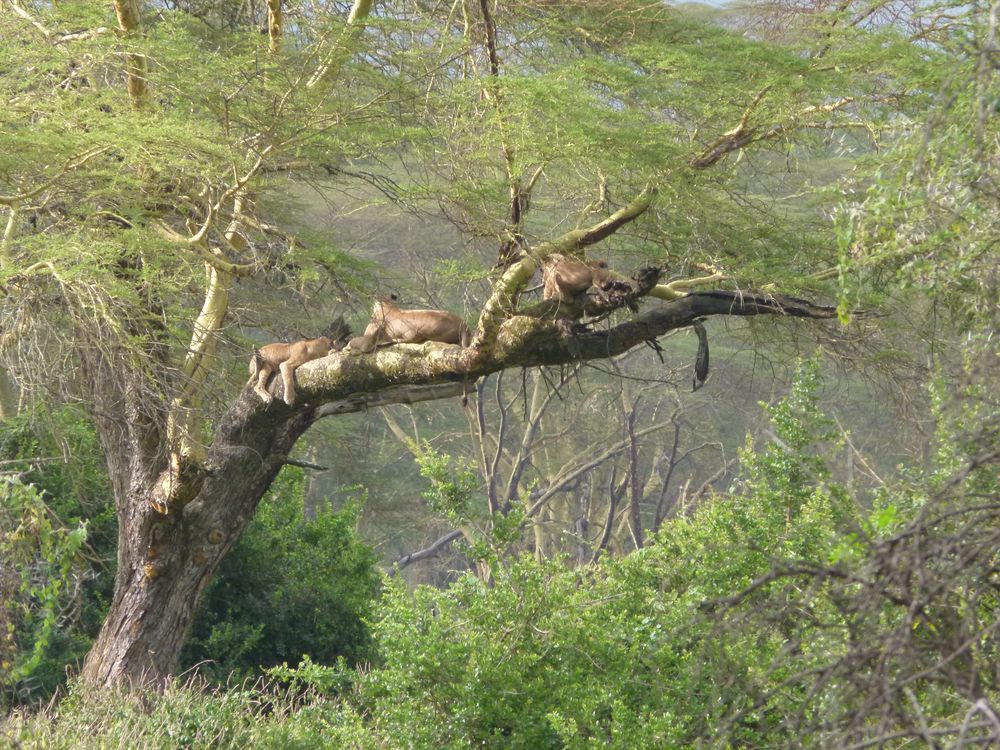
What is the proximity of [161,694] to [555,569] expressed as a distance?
11.3ft

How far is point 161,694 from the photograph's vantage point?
890 cm

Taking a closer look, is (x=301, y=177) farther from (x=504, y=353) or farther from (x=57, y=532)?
(x=57, y=532)

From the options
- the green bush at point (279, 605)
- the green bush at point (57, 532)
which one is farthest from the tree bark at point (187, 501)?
the green bush at point (279, 605)

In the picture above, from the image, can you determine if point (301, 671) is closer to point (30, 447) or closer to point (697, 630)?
point (697, 630)

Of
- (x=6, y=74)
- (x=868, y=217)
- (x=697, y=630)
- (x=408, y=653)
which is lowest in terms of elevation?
(x=408, y=653)

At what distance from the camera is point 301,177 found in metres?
9.99

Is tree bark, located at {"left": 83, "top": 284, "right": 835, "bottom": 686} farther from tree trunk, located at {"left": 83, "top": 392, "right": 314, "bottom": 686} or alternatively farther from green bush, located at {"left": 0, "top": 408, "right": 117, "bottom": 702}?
green bush, located at {"left": 0, "top": 408, "right": 117, "bottom": 702}

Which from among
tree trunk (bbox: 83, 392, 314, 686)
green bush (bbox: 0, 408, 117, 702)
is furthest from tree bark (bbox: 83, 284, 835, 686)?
green bush (bbox: 0, 408, 117, 702)

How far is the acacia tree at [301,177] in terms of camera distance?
278 inches

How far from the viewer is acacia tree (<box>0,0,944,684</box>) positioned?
7.07 metres

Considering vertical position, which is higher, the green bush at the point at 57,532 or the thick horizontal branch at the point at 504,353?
the thick horizontal branch at the point at 504,353

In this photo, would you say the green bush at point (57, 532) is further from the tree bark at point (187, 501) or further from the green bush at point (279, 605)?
the green bush at point (279, 605)

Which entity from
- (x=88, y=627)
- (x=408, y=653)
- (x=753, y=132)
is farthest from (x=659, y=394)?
(x=408, y=653)

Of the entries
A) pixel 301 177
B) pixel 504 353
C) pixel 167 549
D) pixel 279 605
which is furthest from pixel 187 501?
pixel 279 605
